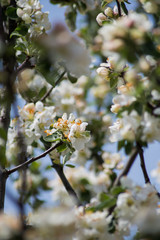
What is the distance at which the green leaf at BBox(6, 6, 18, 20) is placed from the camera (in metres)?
2.34

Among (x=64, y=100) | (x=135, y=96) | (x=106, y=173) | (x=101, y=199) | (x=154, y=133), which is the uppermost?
(x=64, y=100)

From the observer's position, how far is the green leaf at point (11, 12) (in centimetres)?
234

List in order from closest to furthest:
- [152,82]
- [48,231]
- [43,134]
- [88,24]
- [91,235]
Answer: [48,231]
[152,82]
[91,235]
[43,134]
[88,24]

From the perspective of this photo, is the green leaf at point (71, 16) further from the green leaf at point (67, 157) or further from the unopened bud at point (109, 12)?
the green leaf at point (67, 157)

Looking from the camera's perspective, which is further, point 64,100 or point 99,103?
point 99,103

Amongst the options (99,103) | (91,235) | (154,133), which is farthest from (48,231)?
(99,103)

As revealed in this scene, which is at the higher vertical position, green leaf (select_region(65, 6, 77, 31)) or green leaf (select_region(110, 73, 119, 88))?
green leaf (select_region(65, 6, 77, 31))

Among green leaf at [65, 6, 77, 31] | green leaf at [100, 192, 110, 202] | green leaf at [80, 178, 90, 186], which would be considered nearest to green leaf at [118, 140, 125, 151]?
green leaf at [100, 192, 110, 202]

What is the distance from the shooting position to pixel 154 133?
A: 1.32 meters

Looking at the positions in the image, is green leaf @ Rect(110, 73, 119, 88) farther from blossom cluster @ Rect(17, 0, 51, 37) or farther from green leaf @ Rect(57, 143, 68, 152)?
blossom cluster @ Rect(17, 0, 51, 37)

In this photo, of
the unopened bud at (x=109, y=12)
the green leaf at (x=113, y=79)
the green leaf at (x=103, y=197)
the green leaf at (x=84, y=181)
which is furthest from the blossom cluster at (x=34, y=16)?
the green leaf at (x=84, y=181)

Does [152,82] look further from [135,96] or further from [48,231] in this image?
[48,231]

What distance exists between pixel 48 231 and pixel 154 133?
0.50 meters

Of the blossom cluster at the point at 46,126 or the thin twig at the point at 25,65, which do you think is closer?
the blossom cluster at the point at 46,126
